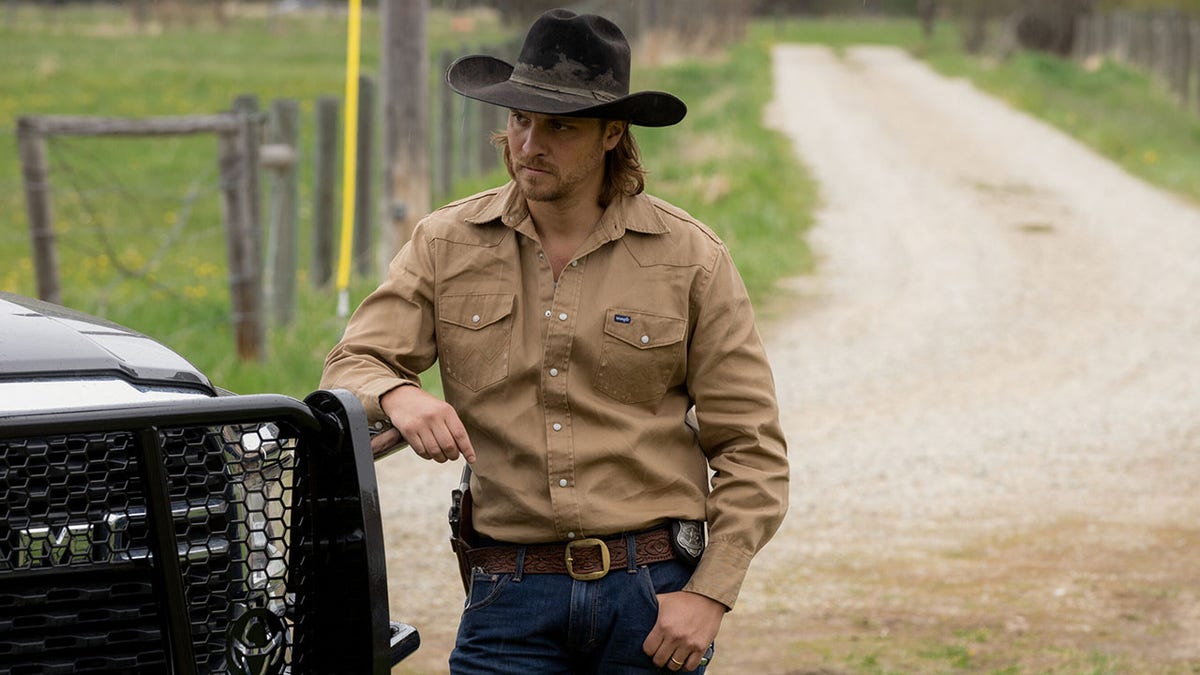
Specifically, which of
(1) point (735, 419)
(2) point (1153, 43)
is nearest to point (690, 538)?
(1) point (735, 419)

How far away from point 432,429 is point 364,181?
835 cm

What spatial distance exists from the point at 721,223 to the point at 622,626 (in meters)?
10.7

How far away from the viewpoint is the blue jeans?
2.75 m

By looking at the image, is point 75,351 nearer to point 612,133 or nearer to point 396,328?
point 396,328

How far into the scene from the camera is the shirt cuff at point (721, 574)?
2.73 m

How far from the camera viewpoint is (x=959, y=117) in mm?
23641

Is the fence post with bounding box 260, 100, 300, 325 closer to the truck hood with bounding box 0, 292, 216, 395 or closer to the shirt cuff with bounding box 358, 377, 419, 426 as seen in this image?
the truck hood with bounding box 0, 292, 216, 395

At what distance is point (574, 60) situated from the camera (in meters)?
2.81

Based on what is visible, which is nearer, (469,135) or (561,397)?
(561,397)

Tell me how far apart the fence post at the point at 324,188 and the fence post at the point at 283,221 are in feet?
2.09

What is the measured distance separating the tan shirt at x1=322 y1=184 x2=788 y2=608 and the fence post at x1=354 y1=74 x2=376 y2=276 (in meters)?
7.86

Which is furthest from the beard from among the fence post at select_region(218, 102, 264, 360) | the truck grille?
the fence post at select_region(218, 102, 264, 360)

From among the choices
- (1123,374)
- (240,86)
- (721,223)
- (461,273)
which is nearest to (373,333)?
(461,273)

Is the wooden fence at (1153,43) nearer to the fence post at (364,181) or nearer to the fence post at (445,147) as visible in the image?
the fence post at (445,147)
